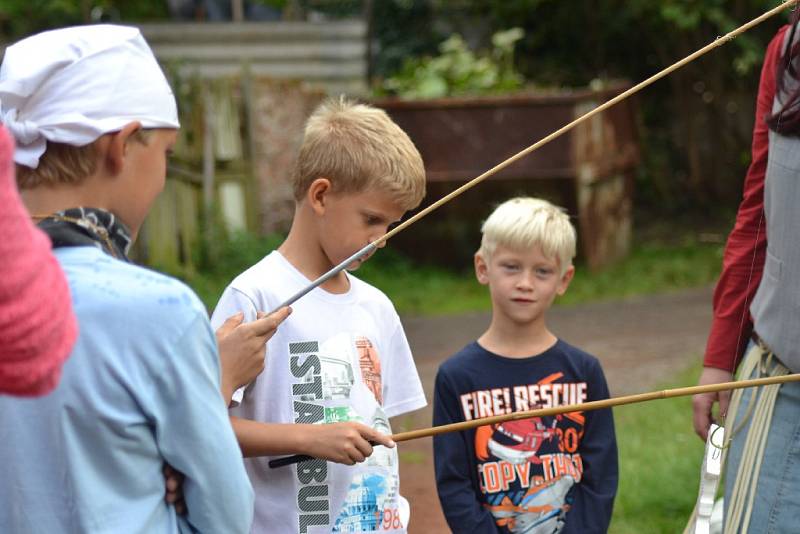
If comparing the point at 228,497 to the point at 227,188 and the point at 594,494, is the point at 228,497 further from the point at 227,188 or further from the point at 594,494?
the point at 227,188

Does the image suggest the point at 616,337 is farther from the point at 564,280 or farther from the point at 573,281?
the point at 564,280

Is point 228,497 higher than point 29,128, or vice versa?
point 29,128

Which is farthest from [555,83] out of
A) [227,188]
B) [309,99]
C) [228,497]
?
[228,497]

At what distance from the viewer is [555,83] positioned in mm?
12203

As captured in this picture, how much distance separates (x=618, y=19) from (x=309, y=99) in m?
3.50

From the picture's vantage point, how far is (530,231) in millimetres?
3248

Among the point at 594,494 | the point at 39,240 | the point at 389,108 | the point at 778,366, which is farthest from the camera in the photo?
the point at 389,108

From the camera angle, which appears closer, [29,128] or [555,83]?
[29,128]

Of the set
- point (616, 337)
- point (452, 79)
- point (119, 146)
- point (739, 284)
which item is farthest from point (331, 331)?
point (452, 79)

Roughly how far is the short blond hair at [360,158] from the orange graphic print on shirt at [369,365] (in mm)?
325

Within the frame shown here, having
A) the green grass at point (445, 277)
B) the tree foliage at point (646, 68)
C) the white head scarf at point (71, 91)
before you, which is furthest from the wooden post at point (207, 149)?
the white head scarf at point (71, 91)

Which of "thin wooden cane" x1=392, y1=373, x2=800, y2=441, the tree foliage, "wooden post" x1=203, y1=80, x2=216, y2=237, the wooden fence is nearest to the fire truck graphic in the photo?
"thin wooden cane" x1=392, y1=373, x2=800, y2=441

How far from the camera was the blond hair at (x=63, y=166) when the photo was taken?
189 cm

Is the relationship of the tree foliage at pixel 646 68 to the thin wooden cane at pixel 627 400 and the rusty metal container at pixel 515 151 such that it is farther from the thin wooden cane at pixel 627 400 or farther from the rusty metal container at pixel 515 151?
the thin wooden cane at pixel 627 400
